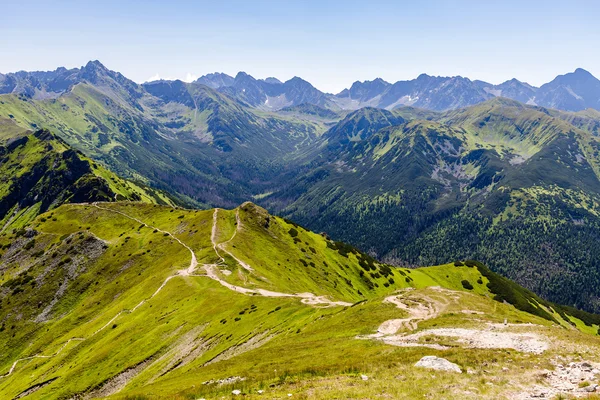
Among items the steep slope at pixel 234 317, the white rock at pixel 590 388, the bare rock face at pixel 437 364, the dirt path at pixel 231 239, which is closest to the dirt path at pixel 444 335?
the steep slope at pixel 234 317

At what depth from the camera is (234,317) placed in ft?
254

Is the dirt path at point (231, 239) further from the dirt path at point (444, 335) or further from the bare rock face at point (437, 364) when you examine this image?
the bare rock face at point (437, 364)

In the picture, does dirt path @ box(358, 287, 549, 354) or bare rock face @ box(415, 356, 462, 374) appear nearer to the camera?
bare rock face @ box(415, 356, 462, 374)

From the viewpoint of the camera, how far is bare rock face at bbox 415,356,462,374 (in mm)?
31356

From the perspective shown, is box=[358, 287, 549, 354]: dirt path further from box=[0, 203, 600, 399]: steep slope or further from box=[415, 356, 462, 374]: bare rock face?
box=[415, 356, 462, 374]: bare rock face

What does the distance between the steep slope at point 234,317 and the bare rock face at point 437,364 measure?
48.0 inches

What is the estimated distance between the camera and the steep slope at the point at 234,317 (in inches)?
1359

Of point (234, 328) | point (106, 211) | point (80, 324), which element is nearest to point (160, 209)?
point (106, 211)

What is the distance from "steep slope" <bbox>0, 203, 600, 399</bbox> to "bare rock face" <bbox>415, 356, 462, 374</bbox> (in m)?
1.22

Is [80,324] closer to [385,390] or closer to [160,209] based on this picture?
Answer: [160,209]

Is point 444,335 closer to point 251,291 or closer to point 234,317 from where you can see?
point 234,317

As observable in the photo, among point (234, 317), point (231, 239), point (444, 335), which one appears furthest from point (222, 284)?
point (444, 335)

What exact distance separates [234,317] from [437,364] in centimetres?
5362

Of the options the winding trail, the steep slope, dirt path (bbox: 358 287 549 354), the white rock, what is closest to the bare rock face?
the steep slope
